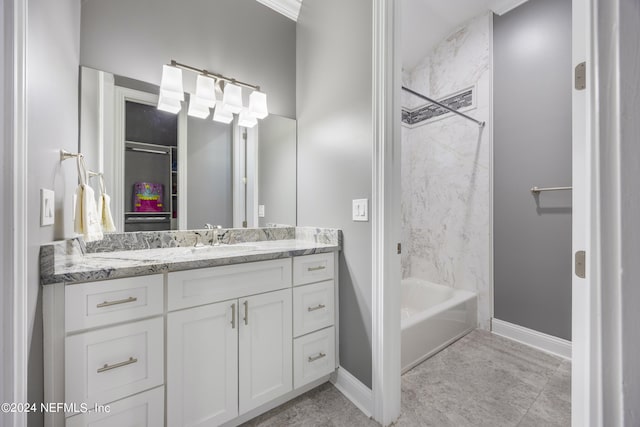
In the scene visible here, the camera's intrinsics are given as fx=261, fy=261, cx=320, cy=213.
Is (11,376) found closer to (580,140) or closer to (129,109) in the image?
(129,109)

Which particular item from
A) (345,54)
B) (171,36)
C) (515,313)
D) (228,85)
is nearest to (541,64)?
(345,54)

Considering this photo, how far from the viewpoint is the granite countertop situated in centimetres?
91

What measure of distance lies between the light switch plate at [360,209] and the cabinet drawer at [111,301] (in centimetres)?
98

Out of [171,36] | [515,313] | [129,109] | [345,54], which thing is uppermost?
[171,36]

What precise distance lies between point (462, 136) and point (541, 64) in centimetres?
72

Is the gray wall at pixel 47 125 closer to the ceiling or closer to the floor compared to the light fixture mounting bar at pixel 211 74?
closer to the floor

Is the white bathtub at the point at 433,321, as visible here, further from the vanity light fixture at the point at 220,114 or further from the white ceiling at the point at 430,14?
the white ceiling at the point at 430,14

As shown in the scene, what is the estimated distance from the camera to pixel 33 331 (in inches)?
30.7

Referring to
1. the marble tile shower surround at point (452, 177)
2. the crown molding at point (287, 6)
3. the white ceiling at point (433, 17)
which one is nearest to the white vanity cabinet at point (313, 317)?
the marble tile shower surround at point (452, 177)

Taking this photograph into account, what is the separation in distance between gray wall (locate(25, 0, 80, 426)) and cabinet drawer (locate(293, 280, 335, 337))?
0.97 m

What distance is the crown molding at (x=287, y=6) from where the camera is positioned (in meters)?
1.92

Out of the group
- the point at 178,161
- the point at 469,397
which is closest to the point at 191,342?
the point at 178,161

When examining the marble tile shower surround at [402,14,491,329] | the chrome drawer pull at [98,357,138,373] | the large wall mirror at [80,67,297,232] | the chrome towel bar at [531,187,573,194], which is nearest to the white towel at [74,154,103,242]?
the large wall mirror at [80,67,297,232]

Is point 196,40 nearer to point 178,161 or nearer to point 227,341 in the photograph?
point 178,161
